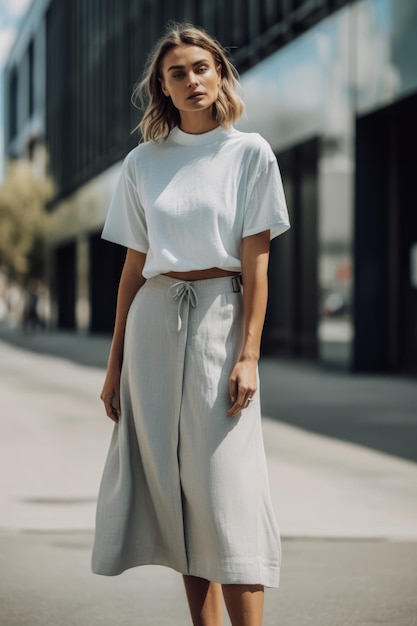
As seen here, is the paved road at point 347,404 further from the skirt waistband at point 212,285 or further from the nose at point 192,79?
the nose at point 192,79

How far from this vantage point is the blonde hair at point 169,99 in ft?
10.5

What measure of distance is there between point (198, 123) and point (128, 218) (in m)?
0.34

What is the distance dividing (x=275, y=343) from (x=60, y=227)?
25054 millimetres

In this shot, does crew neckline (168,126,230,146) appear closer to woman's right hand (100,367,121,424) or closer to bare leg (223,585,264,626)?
woman's right hand (100,367,121,424)

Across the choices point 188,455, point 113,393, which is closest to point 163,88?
point 113,393

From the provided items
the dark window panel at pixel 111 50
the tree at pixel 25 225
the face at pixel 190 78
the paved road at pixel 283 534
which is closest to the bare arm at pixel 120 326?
the face at pixel 190 78

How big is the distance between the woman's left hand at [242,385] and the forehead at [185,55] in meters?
0.86

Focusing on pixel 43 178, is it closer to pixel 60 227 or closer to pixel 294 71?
pixel 60 227

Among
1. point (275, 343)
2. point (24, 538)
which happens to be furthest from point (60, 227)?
point (24, 538)

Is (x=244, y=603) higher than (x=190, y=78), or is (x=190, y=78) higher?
(x=190, y=78)

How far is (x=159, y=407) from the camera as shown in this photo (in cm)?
313

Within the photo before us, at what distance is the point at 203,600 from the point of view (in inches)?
126

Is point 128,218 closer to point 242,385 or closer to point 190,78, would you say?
point 190,78

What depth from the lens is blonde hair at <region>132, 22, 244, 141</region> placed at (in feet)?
10.5
